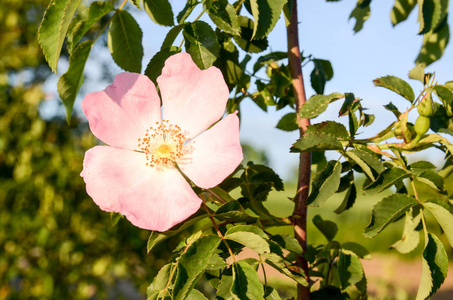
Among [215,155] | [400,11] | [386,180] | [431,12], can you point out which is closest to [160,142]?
[215,155]

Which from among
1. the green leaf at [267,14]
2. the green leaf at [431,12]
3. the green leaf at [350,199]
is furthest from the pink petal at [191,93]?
the green leaf at [431,12]

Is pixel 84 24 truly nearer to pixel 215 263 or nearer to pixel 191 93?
pixel 191 93

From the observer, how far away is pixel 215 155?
67 centimetres

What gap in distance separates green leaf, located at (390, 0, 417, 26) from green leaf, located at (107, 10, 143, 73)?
28.7 inches

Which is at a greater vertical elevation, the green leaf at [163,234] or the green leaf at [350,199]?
the green leaf at [163,234]

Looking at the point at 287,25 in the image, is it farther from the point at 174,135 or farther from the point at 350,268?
the point at 350,268

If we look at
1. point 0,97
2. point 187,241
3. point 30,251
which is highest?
point 187,241

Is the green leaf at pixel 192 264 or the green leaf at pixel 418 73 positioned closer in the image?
the green leaf at pixel 192 264

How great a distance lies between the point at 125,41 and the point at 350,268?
60 centimetres

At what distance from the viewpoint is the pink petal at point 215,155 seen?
0.64m

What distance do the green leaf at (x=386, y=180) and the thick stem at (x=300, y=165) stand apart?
0.16 metres

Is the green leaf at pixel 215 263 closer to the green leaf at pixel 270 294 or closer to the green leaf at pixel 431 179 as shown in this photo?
the green leaf at pixel 270 294

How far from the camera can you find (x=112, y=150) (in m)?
0.73

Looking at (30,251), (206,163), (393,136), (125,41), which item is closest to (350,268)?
(393,136)
